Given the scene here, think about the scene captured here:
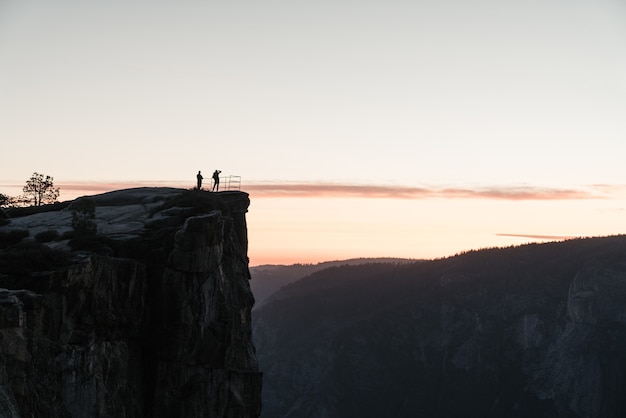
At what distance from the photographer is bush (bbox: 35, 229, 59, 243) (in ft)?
230

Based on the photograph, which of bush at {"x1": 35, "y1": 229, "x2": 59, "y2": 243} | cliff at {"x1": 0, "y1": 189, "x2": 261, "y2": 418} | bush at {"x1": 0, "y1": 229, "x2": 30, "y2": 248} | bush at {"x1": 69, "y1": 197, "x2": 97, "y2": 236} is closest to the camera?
cliff at {"x1": 0, "y1": 189, "x2": 261, "y2": 418}

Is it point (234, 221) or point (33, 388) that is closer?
point (33, 388)

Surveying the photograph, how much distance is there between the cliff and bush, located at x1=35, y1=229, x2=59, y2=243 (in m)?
1.10

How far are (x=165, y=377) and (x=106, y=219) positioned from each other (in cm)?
1496

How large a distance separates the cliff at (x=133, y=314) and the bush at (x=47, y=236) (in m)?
1.10

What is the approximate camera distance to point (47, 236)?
70312 millimetres

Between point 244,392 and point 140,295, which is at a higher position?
point 140,295

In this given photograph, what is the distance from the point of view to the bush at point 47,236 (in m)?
70.1

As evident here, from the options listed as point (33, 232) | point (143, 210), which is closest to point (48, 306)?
point (33, 232)

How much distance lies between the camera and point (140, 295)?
66.6m

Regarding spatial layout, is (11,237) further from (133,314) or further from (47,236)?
(133,314)

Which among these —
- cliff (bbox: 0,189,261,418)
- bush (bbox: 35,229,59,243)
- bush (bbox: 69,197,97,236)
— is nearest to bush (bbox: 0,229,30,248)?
cliff (bbox: 0,189,261,418)

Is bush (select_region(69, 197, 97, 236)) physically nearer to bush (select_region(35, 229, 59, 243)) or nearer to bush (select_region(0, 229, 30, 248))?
bush (select_region(35, 229, 59, 243))

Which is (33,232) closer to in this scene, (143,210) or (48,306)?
(143,210)
